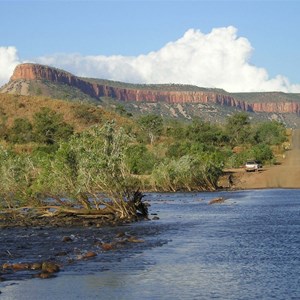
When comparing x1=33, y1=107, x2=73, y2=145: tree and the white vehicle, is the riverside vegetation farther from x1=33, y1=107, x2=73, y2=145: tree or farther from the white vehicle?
the white vehicle

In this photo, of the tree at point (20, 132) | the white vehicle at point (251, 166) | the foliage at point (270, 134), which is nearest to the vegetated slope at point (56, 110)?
the tree at point (20, 132)

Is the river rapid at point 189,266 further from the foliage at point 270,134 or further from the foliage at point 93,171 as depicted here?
the foliage at point 270,134

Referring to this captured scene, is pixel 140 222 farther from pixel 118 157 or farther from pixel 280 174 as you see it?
pixel 280 174

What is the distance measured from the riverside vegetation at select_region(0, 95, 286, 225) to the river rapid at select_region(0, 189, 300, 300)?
4.96 metres

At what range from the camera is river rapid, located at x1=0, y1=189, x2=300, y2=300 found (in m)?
25.9

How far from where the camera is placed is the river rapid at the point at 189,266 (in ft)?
85.1

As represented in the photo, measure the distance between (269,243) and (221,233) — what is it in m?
5.91

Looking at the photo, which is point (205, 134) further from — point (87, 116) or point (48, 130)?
point (48, 130)

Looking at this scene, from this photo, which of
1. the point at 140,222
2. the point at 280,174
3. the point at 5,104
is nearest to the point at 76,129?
the point at 5,104

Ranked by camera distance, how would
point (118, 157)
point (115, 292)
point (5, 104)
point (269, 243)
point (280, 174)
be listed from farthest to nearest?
point (5, 104), point (280, 174), point (118, 157), point (269, 243), point (115, 292)

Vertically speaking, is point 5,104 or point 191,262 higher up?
point 5,104

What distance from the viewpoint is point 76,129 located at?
162000mm

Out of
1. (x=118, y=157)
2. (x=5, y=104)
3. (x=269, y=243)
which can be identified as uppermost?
(x=5, y=104)

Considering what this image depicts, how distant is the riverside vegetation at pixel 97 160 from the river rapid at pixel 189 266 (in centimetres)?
496
